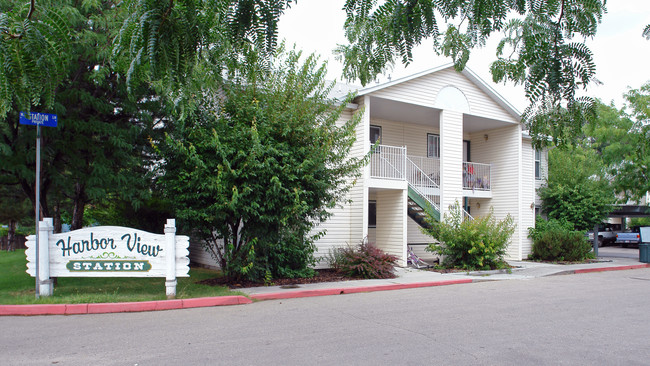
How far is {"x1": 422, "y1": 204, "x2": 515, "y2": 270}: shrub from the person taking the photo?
16156mm

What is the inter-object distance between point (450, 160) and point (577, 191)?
7.68m

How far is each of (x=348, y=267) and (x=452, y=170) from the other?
6.61 metres

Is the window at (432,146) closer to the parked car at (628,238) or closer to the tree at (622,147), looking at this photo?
the tree at (622,147)

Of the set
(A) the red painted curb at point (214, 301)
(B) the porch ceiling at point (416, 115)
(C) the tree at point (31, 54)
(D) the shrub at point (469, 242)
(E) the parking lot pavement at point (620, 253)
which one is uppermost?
(B) the porch ceiling at point (416, 115)

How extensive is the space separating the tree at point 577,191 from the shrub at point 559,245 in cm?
128

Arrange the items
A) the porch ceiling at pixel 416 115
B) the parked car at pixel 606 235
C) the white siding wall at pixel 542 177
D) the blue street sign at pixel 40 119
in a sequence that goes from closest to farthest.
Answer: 1. the blue street sign at pixel 40 119
2. the porch ceiling at pixel 416 115
3. the white siding wall at pixel 542 177
4. the parked car at pixel 606 235

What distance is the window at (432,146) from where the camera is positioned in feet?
69.9

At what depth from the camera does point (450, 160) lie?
1827cm

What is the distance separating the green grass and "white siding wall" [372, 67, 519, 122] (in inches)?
346

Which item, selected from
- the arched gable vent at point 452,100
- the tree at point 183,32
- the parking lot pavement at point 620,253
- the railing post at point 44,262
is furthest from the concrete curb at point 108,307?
the parking lot pavement at point 620,253

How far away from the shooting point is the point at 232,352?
6125mm

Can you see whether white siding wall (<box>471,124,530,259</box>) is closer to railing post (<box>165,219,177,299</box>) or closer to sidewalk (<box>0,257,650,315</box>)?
sidewalk (<box>0,257,650,315</box>)

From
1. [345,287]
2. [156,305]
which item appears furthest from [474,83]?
[156,305]

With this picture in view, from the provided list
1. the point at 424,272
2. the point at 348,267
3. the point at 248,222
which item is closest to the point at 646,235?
the point at 424,272
